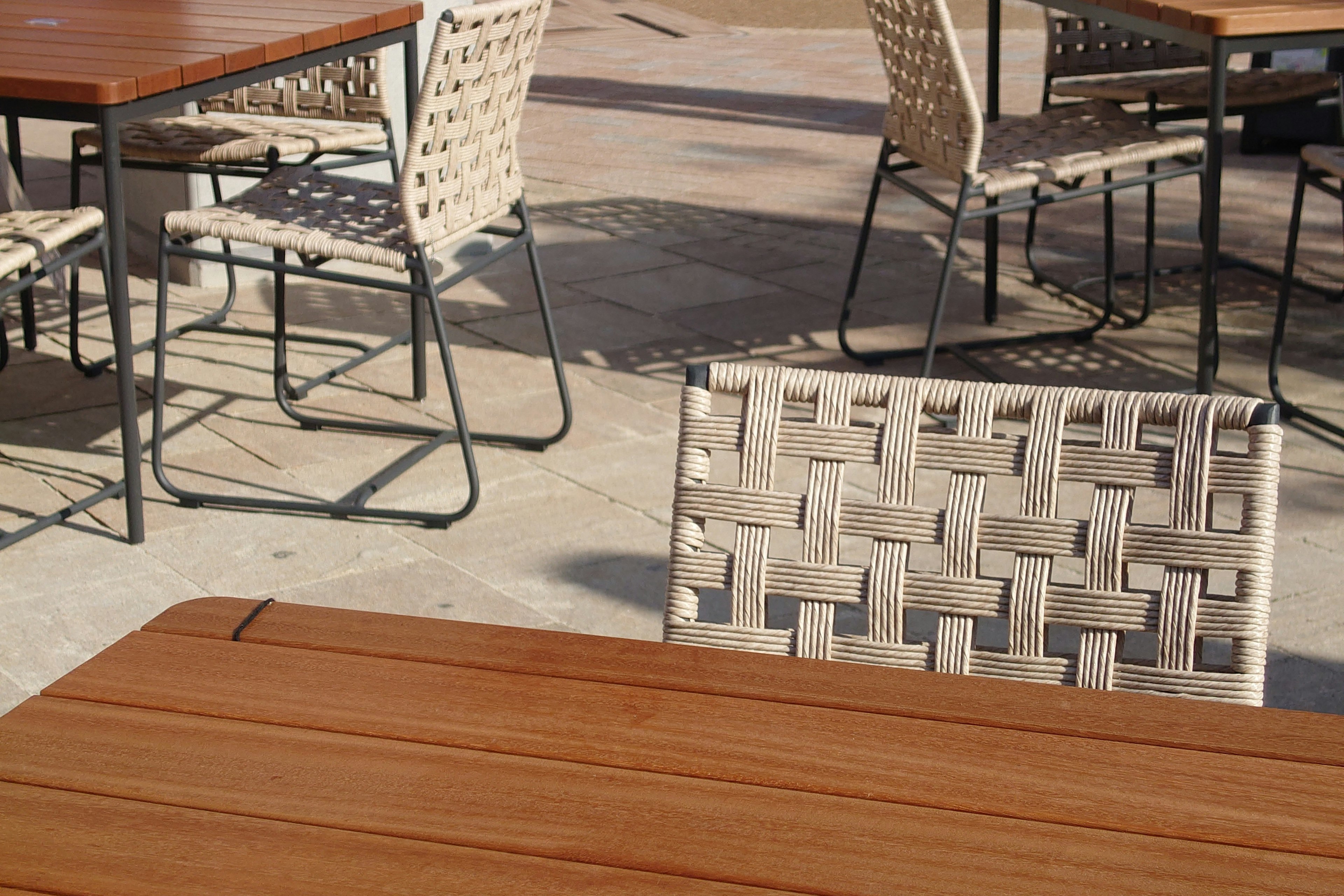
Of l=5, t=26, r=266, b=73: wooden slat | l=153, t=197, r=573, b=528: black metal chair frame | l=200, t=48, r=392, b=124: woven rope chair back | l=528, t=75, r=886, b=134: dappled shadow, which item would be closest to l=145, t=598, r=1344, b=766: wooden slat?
l=153, t=197, r=573, b=528: black metal chair frame

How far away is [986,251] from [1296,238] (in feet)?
3.69

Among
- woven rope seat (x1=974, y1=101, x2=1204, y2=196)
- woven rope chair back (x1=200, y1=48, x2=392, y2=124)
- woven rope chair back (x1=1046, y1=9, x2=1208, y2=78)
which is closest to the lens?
woven rope seat (x1=974, y1=101, x2=1204, y2=196)

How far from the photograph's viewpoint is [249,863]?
849 millimetres

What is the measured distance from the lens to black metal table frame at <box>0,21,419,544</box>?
271 centimetres

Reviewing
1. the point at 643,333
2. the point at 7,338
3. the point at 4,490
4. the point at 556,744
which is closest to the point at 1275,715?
the point at 556,744

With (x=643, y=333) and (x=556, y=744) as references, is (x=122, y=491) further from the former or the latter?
(x=556, y=744)

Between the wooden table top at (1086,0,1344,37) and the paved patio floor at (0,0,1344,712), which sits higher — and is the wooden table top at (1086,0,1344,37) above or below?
above

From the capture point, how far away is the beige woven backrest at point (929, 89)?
10.7ft

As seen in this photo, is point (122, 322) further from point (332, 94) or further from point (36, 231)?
point (332, 94)

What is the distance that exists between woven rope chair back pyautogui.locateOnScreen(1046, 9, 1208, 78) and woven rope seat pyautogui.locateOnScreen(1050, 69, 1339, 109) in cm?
6

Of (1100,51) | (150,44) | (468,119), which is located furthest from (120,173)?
(1100,51)

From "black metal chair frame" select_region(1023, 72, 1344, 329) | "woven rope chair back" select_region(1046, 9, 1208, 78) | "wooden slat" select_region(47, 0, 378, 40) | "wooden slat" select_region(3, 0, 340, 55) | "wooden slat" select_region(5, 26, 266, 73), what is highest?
"wooden slat" select_region(47, 0, 378, 40)

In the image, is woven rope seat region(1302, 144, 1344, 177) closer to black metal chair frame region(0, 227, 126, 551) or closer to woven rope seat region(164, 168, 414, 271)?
woven rope seat region(164, 168, 414, 271)

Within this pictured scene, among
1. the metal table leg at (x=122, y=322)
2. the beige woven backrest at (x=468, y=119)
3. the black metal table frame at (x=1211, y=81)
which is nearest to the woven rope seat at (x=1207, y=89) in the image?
the black metal table frame at (x=1211, y=81)
